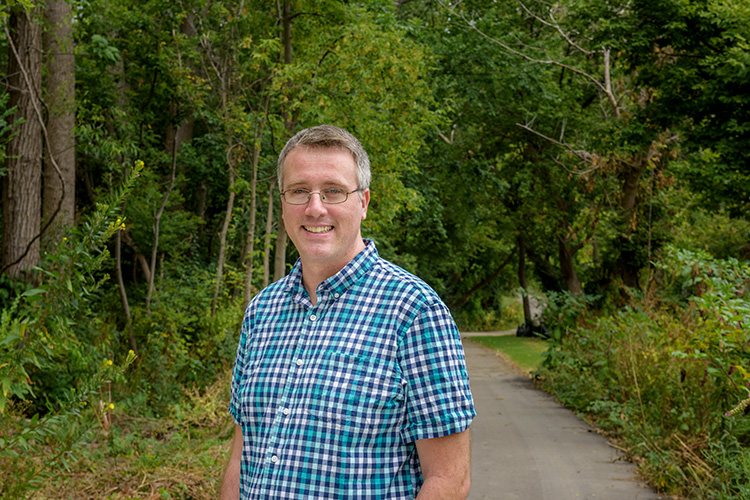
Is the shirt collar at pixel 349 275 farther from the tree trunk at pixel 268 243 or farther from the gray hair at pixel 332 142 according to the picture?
the tree trunk at pixel 268 243

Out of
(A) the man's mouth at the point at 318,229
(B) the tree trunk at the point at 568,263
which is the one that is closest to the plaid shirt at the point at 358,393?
(A) the man's mouth at the point at 318,229

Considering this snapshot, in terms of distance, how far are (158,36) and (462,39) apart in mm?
10200

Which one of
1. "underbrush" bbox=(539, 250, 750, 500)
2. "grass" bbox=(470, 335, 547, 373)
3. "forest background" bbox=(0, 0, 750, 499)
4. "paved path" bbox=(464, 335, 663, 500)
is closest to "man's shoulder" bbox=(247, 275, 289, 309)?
"forest background" bbox=(0, 0, 750, 499)

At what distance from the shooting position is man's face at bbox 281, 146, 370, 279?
2.07 meters

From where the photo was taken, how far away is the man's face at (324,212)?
207 centimetres

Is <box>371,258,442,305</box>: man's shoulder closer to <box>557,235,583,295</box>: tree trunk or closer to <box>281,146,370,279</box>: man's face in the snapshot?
<box>281,146,370,279</box>: man's face

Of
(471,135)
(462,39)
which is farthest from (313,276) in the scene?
(471,135)

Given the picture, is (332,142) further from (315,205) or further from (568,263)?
(568,263)

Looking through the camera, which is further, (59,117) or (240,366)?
(59,117)

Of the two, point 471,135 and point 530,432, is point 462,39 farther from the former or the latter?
point 530,432

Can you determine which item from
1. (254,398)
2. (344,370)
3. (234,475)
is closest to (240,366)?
(254,398)

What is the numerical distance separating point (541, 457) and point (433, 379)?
6.48m

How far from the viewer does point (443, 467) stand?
1828mm

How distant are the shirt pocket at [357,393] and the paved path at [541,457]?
192 inches
